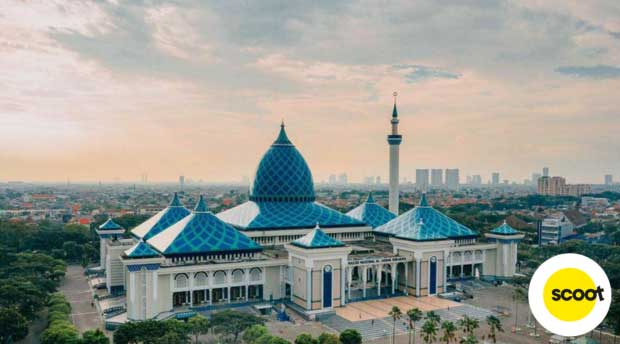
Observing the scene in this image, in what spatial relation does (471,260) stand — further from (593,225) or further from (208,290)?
(593,225)

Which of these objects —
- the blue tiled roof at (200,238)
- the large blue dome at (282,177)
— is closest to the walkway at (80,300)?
the blue tiled roof at (200,238)

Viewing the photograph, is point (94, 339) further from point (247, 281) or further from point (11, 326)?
point (247, 281)

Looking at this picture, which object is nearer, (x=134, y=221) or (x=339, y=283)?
(x=339, y=283)

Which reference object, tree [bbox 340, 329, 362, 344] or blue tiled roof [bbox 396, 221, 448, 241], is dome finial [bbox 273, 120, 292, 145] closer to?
blue tiled roof [bbox 396, 221, 448, 241]

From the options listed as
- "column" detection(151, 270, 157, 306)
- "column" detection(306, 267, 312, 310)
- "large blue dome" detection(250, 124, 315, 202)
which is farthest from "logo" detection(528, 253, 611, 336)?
"large blue dome" detection(250, 124, 315, 202)

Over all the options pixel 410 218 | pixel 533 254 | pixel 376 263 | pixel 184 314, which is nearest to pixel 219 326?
pixel 184 314

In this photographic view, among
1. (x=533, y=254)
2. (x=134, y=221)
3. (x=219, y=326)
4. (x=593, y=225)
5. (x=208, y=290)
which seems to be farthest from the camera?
(x=593, y=225)

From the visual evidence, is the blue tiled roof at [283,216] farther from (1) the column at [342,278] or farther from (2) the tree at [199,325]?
(2) the tree at [199,325]
